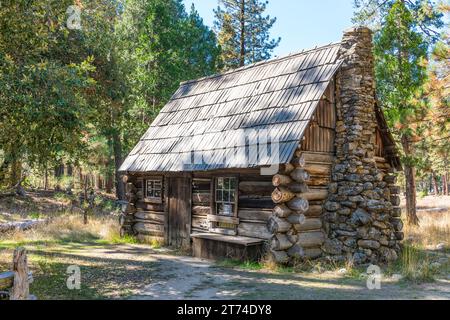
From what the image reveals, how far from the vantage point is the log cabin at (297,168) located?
10.4 meters

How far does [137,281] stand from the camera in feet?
28.8

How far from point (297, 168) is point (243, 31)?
19.8 m

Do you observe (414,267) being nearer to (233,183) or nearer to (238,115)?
(233,183)

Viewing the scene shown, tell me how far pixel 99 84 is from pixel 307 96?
6.44m

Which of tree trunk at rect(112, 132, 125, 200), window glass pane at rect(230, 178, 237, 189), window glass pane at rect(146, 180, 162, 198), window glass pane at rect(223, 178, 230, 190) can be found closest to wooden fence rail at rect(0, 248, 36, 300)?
window glass pane at rect(230, 178, 237, 189)

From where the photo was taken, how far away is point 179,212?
13.5m

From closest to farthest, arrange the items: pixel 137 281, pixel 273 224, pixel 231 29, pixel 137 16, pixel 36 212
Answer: pixel 137 281
pixel 273 224
pixel 36 212
pixel 137 16
pixel 231 29

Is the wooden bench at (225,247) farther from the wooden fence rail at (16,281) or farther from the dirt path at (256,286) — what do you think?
the wooden fence rail at (16,281)

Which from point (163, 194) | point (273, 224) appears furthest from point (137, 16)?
point (273, 224)

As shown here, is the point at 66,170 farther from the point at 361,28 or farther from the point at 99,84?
the point at 361,28

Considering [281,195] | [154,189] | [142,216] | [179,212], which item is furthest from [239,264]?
[142,216]

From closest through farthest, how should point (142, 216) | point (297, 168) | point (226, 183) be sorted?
point (297, 168) < point (226, 183) < point (142, 216)

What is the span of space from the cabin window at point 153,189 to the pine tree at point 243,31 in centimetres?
1519

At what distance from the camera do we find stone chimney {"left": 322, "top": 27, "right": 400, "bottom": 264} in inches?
424
